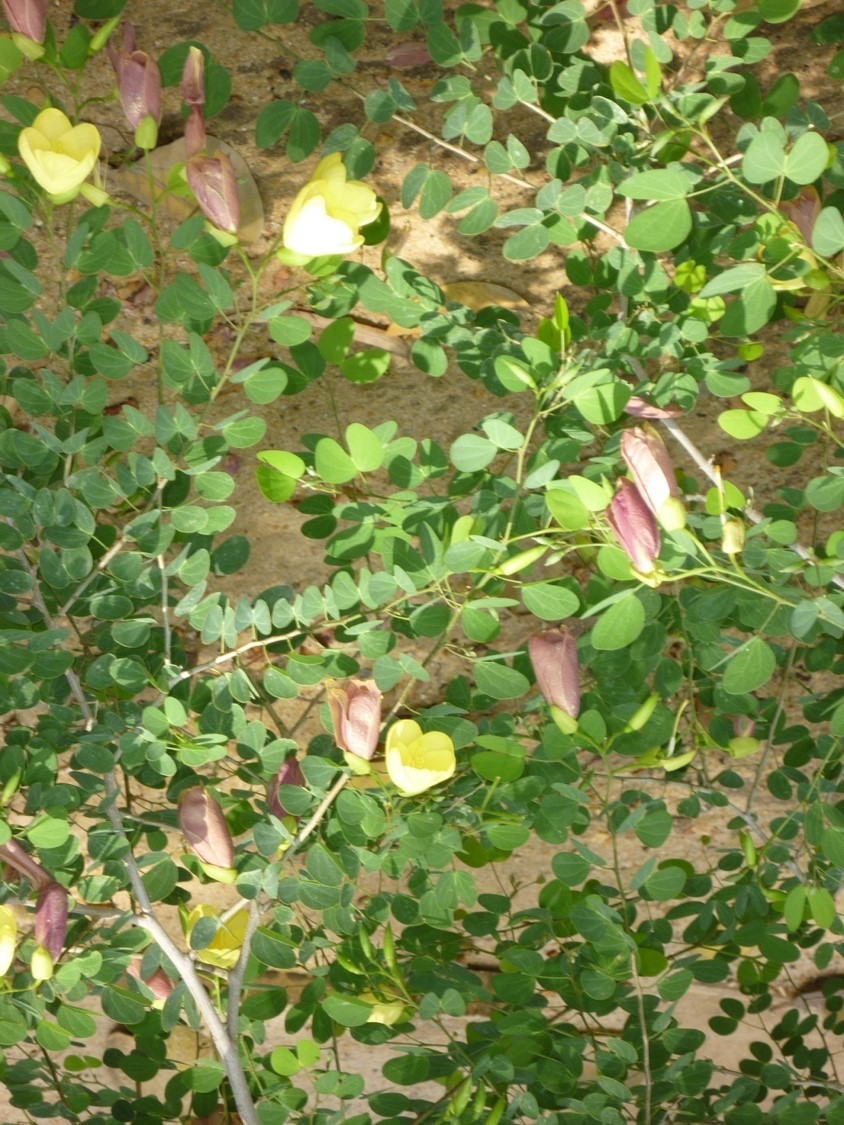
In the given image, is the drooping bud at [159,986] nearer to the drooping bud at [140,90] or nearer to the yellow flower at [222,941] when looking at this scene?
the yellow flower at [222,941]

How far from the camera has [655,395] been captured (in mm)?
1006

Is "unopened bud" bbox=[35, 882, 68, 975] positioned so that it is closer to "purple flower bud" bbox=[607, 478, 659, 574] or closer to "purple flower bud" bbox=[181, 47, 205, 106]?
"purple flower bud" bbox=[607, 478, 659, 574]

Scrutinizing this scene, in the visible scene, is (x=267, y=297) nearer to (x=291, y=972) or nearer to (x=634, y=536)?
(x=634, y=536)

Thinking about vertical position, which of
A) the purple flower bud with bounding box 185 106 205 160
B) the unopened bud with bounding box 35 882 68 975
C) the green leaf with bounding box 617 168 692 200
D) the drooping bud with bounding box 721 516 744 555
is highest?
the purple flower bud with bounding box 185 106 205 160

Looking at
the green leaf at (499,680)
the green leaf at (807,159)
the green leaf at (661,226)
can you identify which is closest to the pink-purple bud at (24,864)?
the green leaf at (499,680)

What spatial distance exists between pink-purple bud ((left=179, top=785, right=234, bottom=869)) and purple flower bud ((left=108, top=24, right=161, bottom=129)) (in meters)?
0.63

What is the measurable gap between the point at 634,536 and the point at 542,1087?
62 cm

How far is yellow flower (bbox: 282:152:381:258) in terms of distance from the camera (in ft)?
3.03

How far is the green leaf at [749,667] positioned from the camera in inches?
37.4

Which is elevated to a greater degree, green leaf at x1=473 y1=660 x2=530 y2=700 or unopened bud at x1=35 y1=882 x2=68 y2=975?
green leaf at x1=473 y1=660 x2=530 y2=700

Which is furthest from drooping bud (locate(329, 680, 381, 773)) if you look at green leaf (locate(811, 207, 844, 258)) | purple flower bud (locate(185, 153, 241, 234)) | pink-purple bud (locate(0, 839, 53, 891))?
green leaf (locate(811, 207, 844, 258))

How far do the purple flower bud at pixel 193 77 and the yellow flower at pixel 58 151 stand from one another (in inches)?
3.9

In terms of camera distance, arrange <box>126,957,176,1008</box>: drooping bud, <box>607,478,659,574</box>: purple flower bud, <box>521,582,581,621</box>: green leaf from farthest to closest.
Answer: <box>126,957,176,1008</box>: drooping bud, <box>521,582,581,621</box>: green leaf, <box>607,478,659,574</box>: purple flower bud

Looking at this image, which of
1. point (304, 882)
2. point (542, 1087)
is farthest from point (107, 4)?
point (542, 1087)
